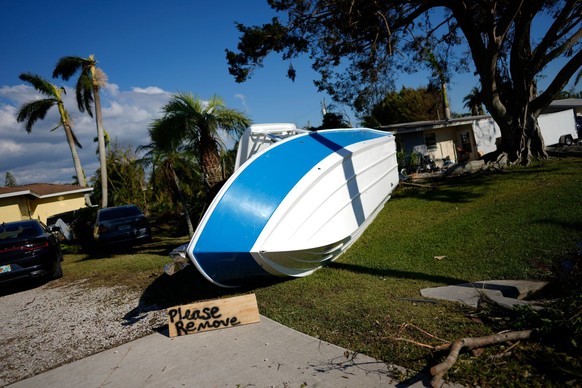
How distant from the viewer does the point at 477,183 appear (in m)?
11.2

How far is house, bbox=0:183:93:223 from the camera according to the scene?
20.9 m

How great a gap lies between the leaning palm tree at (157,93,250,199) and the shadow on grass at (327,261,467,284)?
5.37 m

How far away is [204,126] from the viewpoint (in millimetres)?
11062

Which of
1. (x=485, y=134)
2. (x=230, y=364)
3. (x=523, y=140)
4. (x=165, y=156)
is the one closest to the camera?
(x=230, y=364)

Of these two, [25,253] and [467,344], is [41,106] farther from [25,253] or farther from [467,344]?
[467,344]

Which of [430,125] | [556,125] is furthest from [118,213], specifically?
[556,125]

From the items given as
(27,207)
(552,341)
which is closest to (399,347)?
(552,341)

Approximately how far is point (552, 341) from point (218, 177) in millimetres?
9435

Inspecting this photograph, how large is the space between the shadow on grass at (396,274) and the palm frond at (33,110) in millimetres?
24837

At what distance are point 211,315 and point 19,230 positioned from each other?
21.6 ft

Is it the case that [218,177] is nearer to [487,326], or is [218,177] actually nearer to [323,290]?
[323,290]

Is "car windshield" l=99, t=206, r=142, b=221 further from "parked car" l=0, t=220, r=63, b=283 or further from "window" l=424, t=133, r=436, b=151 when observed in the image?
"window" l=424, t=133, r=436, b=151

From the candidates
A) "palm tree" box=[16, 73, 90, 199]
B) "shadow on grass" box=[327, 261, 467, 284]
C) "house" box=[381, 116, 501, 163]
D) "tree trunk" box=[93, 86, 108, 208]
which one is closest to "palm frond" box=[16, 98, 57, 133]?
"palm tree" box=[16, 73, 90, 199]

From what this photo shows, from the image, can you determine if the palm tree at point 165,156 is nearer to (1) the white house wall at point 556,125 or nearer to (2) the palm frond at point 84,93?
(2) the palm frond at point 84,93
